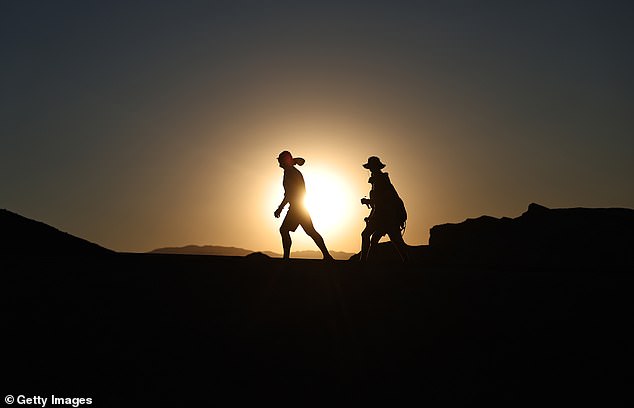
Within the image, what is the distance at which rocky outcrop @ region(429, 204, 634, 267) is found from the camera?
1528 inches

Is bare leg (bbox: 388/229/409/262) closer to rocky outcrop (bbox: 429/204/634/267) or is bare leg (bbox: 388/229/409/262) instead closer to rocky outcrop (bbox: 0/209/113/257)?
rocky outcrop (bbox: 0/209/113/257)

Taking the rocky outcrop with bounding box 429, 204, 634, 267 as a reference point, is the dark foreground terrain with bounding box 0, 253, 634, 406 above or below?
below

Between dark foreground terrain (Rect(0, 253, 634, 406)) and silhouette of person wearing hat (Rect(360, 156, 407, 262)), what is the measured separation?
128 inches

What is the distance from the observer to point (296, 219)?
47.7 feet

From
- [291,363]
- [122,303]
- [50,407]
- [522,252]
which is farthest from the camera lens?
[522,252]

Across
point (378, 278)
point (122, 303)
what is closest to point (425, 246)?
point (378, 278)

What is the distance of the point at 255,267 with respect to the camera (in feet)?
39.8

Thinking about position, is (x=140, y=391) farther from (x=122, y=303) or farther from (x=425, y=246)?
(x=425, y=246)

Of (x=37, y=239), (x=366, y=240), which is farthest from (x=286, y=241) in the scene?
(x=37, y=239)

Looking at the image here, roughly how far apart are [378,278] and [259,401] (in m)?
4.84

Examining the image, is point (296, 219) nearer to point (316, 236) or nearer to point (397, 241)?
point (316, 236)

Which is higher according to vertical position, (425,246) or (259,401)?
(425,246)

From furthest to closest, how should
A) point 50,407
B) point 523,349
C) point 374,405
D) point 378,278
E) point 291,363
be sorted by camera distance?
1. point 378,278
2. point 523,349
3. point 291,363
4. point 374,405
5. point 50,407

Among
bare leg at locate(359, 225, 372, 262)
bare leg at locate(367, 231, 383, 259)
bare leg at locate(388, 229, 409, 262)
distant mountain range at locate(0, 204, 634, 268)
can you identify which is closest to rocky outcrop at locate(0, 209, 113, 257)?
bare leg at locate(359, 225, 372, 262)
